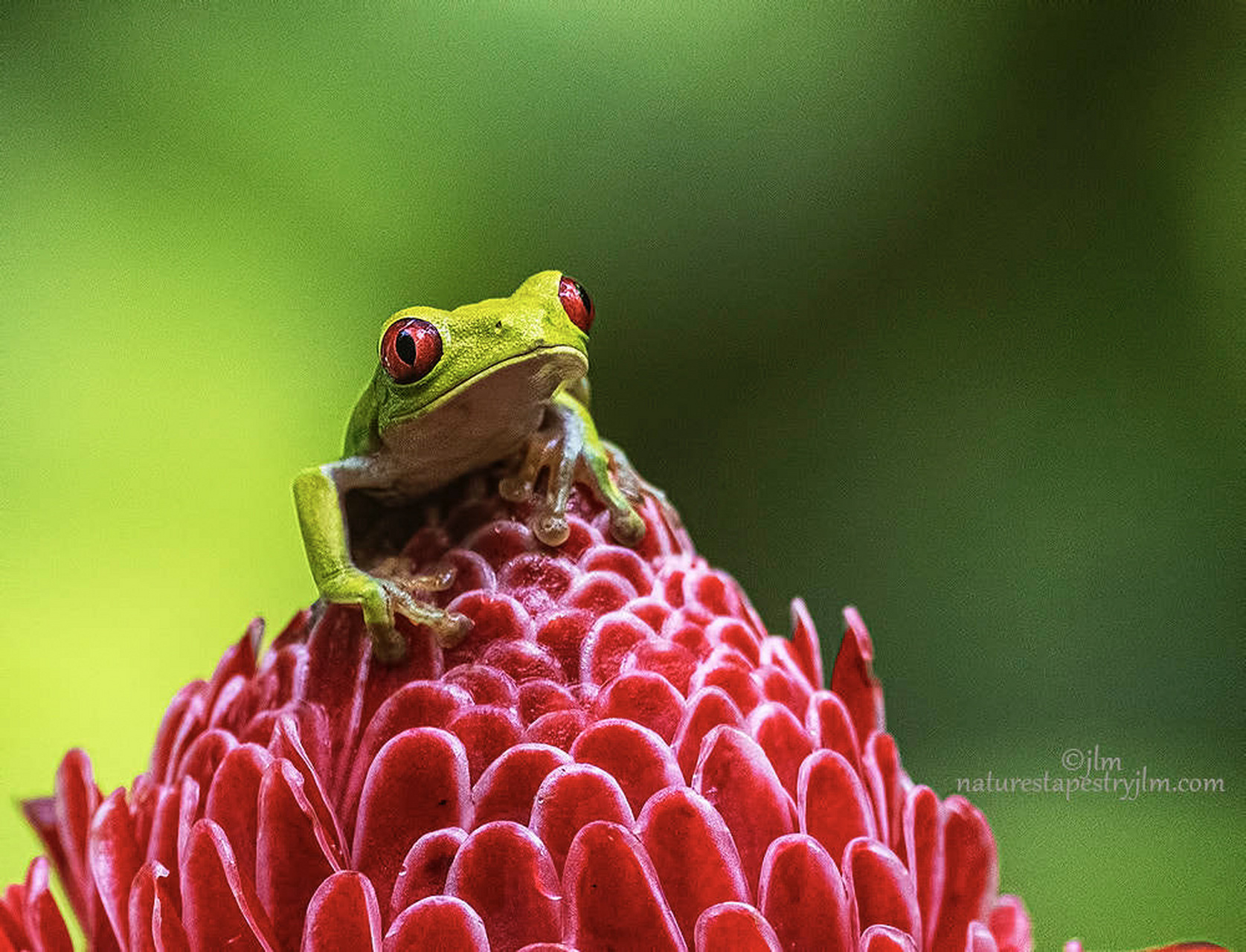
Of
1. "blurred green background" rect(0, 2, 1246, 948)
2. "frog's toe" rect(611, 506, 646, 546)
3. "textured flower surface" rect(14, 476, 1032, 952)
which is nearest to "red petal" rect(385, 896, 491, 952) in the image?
"textured flower surface" rect(14, 476, 1032, 952)

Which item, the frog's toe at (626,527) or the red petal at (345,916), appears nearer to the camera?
the red petal at (345,916)

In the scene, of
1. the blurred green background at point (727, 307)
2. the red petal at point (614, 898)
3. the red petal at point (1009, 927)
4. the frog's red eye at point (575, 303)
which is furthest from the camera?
the blurred green background at point (727, 307)

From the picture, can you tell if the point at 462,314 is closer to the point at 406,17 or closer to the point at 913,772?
the point at 406,17

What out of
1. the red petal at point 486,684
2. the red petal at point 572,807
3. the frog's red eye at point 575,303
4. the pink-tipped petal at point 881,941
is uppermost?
the frog's red eye at point 575,303

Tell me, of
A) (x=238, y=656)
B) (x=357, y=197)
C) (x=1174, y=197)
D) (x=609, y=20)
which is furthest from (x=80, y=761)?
(x=1174, y=197)

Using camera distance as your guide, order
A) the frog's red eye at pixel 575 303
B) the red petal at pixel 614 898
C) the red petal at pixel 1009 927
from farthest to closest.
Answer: the red petal at pixel 1009 927 < the frog's red eye at pixel 575 303 < the red petal at pixel 614 898

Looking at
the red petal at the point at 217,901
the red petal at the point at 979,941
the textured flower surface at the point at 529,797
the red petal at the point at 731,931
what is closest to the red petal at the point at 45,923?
the textured flower surface at the point at 529,797

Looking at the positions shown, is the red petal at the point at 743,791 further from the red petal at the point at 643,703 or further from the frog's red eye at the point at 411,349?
the frog's red eye at the point at 411,349

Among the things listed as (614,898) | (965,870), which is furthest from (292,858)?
(965,870)

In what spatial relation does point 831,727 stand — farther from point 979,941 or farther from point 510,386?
point 510,386
